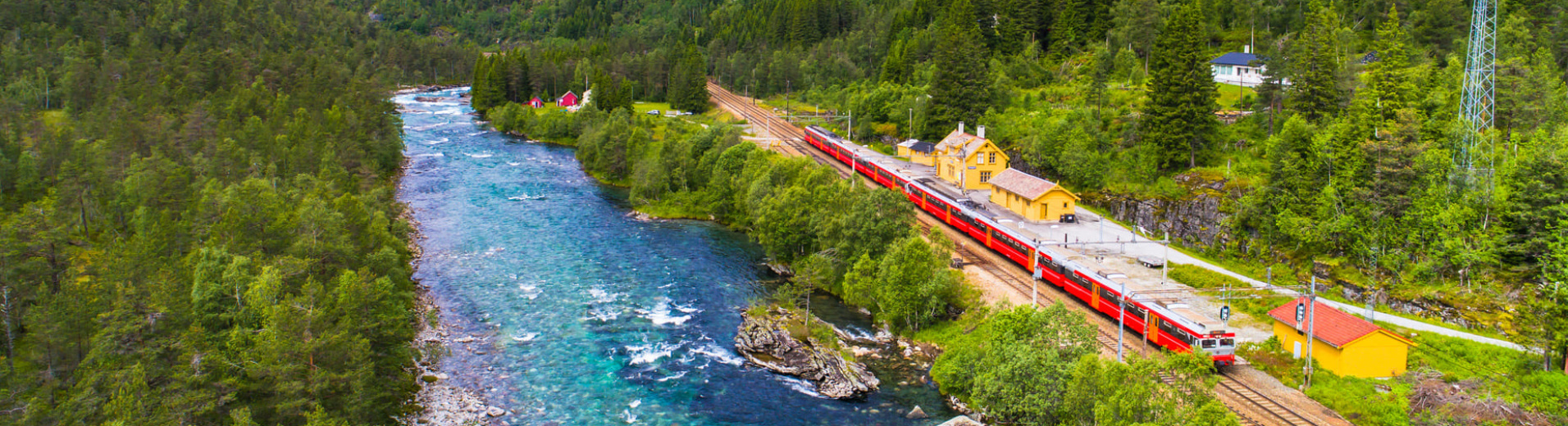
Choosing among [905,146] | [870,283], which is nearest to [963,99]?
[905,146]

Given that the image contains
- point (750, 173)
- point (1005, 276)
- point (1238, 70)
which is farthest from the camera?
point (1238, 70)

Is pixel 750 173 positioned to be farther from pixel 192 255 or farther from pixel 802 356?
pixel 192 255

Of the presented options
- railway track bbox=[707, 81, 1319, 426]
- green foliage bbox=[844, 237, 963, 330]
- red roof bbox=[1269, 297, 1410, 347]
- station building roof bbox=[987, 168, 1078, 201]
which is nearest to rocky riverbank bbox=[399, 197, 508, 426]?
green foliage bbox=[844, 237, 963, 330]

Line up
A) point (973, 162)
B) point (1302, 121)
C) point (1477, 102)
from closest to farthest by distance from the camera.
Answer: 1. point (1477, 102)
2. point (1302, 121)
3. point (973, 162)

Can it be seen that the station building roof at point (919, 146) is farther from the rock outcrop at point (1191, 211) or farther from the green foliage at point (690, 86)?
the green foliage at point (690, 86)

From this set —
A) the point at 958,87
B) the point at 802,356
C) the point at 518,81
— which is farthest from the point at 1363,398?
the point at 518,81

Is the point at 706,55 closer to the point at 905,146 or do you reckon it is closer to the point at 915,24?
the point at 915,24

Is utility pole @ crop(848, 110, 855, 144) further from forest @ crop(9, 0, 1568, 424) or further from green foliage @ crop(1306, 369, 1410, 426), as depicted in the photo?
green foliage @ crop(1306, 369, 1410, 426)
